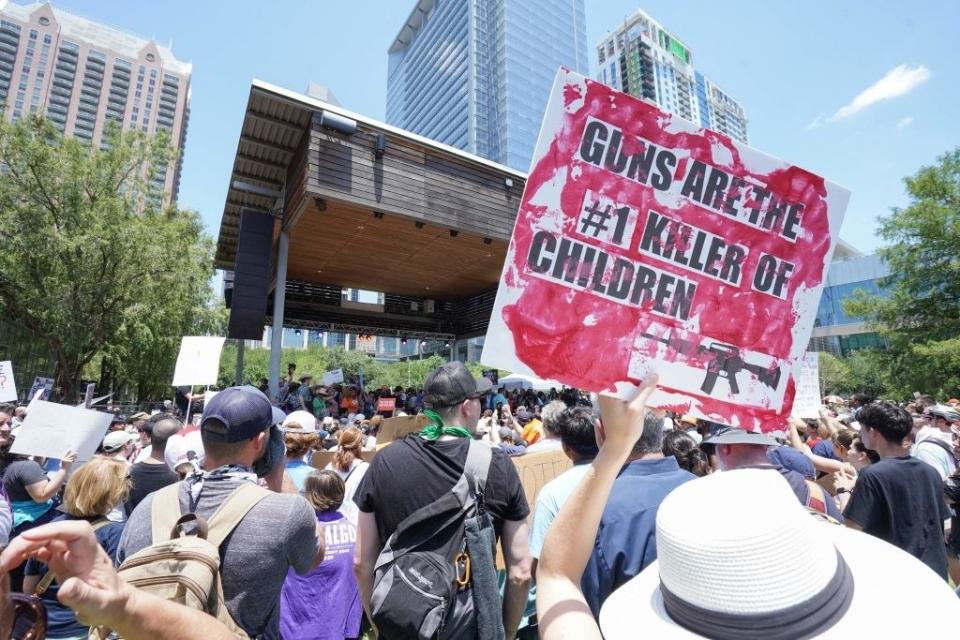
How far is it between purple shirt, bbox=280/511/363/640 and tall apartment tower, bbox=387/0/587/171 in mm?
96363

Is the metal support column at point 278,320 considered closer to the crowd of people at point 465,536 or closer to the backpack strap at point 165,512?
the crowd of people at point 465,536

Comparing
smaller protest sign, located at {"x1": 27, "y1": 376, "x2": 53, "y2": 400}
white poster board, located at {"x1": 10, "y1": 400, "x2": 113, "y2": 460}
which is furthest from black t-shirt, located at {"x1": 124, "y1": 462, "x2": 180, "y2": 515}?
smaller protest sign, located at {"x1": 27, "y1": 376, "x2": 53, "y2": 400}

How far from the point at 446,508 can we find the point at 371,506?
1.31 ft

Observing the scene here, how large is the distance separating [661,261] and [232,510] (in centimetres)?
175

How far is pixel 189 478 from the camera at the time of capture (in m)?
1.76

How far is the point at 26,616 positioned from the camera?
960 millimetres

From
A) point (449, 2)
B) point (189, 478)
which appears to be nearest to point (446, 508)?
point (189, 478)

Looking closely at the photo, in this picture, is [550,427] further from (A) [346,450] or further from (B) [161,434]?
(B) [161,434]

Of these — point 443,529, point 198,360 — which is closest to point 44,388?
point 198,360

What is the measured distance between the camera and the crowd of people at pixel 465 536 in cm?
86

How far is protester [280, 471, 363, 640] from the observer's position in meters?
3.02

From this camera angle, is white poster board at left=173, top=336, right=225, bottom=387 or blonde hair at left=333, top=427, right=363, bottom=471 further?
white poster board at left=173, top=336, right=225, bottom=387

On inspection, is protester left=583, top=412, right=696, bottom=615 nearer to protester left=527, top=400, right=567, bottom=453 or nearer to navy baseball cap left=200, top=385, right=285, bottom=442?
navy baseball cap left=200, top=385, right=285, bottom=442

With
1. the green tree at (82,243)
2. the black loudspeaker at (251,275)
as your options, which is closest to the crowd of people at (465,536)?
the black loudspeaker at (251,275)
